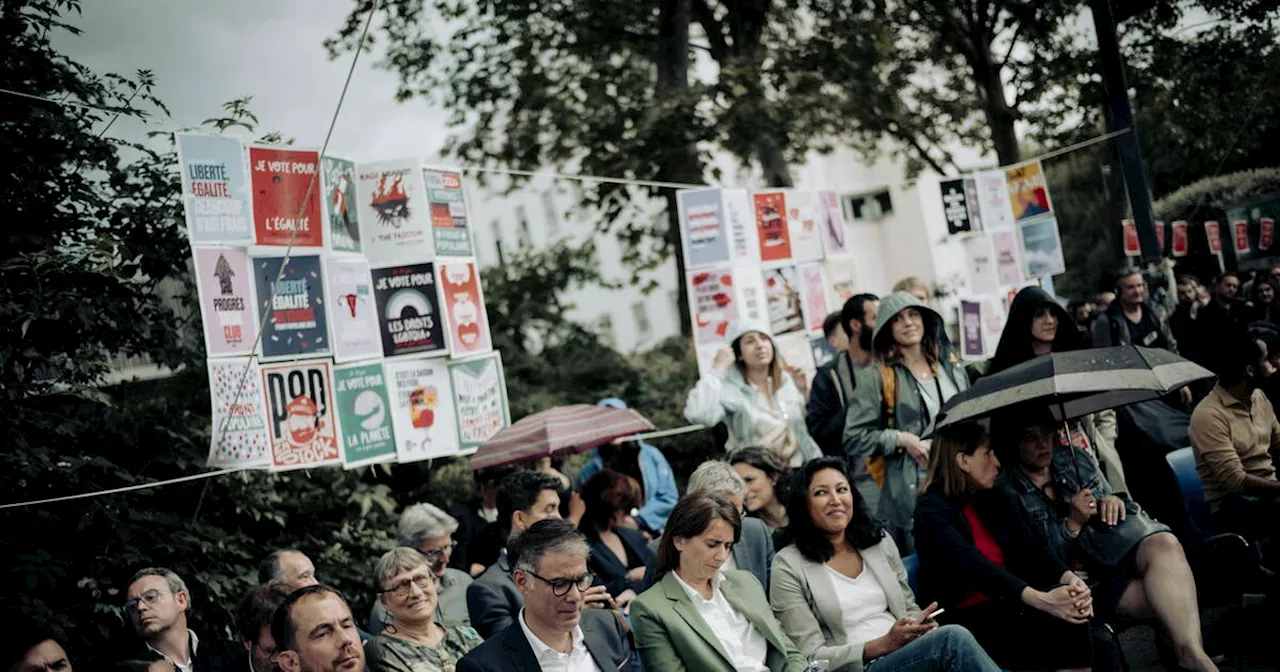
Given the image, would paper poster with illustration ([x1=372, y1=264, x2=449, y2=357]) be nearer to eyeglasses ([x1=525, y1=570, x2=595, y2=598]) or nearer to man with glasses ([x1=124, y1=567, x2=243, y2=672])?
man with glasses ([x1=124, y1=567, x2=243, y2=672])

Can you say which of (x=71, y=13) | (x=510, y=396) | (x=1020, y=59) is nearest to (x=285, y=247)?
(x=71, y=13)

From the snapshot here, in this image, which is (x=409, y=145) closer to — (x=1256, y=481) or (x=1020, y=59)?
(x=1256, y=481)

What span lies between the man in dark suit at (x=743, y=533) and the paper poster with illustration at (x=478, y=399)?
1.85 meters

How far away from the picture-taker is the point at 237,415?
6.37m

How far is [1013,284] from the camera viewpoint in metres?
11.5

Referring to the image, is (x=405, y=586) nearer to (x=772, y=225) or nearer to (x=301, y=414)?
(x=301, y=414)

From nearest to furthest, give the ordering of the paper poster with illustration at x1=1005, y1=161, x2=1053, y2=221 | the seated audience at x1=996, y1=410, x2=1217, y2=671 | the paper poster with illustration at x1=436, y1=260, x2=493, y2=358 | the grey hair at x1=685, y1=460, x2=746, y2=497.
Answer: the seated audience at x1=996, y1=410, x2=1217, y2=671, the grey hair at x1=685, y1=460, x2=746, y2=497, the paper poster with illustration at x1=436, y1=260, x2=493, y2=358, the paper poster with illustration at x1=1005, y1=161, x2=1053, y2=221

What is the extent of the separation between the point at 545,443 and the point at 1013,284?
6.03 metres

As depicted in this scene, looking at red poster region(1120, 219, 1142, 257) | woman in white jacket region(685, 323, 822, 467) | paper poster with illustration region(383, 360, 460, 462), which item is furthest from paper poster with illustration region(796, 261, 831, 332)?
paper poster with illustration region(383, 360, 460, 462)

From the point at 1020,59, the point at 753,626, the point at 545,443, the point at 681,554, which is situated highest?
the point at 1020,59

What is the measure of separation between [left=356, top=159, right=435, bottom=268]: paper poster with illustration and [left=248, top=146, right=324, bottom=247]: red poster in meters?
0.41

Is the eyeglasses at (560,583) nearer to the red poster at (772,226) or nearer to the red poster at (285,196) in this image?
the red poster at (285,196)

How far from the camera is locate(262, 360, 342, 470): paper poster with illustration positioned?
6.52m

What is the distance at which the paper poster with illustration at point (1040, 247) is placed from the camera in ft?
37.9
